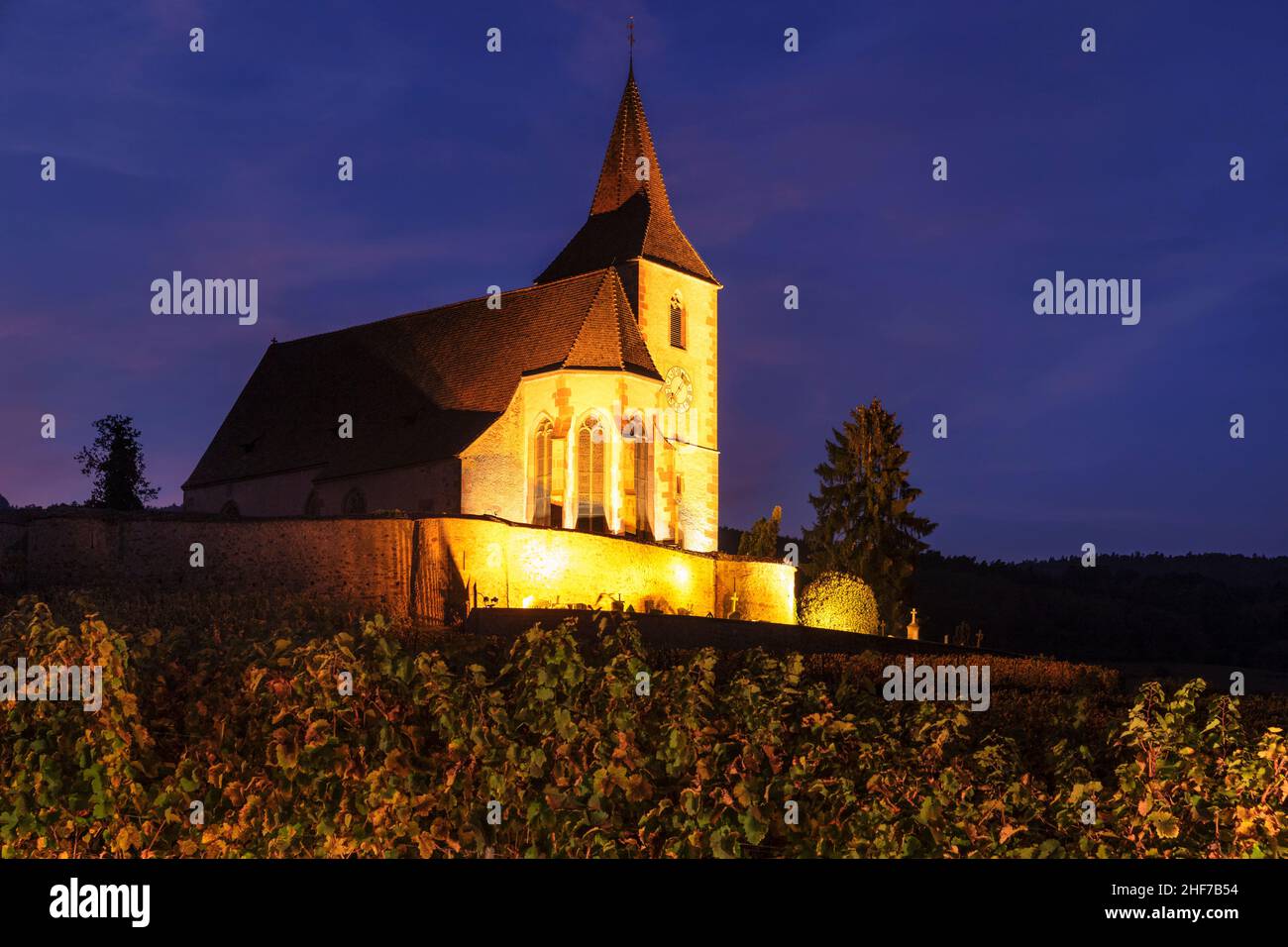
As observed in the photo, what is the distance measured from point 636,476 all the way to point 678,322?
1100 cm

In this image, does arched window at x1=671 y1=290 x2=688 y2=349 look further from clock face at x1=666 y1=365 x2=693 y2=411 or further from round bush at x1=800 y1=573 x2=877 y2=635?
round bush at x1=800 y1=573 x2=877 y2=635

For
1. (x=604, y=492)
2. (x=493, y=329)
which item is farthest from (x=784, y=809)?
(x=493, y=329)

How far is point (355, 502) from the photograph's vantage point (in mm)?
53688

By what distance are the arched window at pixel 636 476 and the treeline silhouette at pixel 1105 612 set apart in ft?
153

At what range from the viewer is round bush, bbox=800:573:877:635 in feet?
169

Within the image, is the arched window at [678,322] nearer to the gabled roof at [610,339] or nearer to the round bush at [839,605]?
the gabled roof at [610,339]

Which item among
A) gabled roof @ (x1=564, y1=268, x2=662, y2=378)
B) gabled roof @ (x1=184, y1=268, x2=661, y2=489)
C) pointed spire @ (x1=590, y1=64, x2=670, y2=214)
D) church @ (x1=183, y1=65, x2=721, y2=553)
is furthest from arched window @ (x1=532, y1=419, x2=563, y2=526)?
pointed spire @ (x1=590, y1=64, x2=670, y2=214)

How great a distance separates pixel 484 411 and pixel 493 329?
4590mm

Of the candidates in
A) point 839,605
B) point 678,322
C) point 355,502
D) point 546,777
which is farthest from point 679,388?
point 546,777

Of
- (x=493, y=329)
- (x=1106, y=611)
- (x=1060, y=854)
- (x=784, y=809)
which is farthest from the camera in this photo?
(x=1106, y=611)
